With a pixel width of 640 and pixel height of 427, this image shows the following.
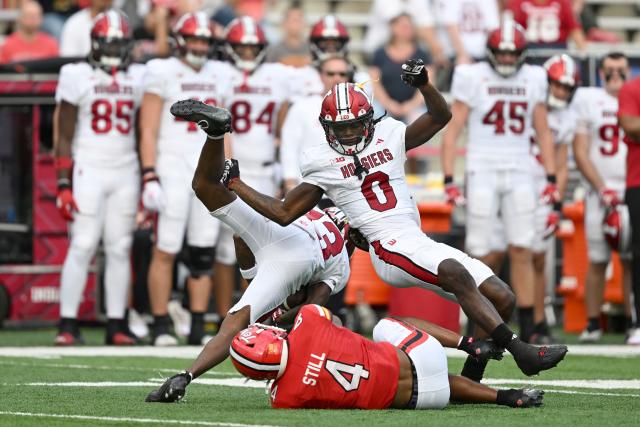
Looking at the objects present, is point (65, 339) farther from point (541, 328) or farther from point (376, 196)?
point (376, 196)

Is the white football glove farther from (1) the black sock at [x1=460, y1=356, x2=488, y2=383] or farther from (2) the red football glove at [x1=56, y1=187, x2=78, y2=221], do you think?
(1) the black sock at [x1=460, y1=356, x2=488, y2=383]

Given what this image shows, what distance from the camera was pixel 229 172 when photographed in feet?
22.9

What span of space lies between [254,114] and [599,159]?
8.48ft

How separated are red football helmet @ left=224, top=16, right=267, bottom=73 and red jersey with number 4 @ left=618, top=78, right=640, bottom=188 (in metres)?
2.47

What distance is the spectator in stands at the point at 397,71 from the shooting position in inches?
521

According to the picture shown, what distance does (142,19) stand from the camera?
13812mm

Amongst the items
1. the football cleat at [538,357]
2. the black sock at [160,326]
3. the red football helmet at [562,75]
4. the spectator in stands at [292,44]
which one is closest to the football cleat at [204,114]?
the football cleat at [538,357]

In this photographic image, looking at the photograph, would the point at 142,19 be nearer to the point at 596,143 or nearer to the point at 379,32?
the point at 379,32

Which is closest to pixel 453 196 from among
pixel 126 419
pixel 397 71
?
pixel 397 71

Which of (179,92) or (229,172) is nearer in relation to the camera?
(229,172)

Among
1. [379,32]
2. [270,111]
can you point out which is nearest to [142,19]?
[379,32]

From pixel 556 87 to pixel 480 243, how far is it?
1.38m

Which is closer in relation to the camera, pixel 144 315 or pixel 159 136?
pixel 159 136

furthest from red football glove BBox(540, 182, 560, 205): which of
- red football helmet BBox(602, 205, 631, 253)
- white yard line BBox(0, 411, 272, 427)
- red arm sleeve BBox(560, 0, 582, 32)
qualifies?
white yard line BBox(0, 411, 272, 427)
